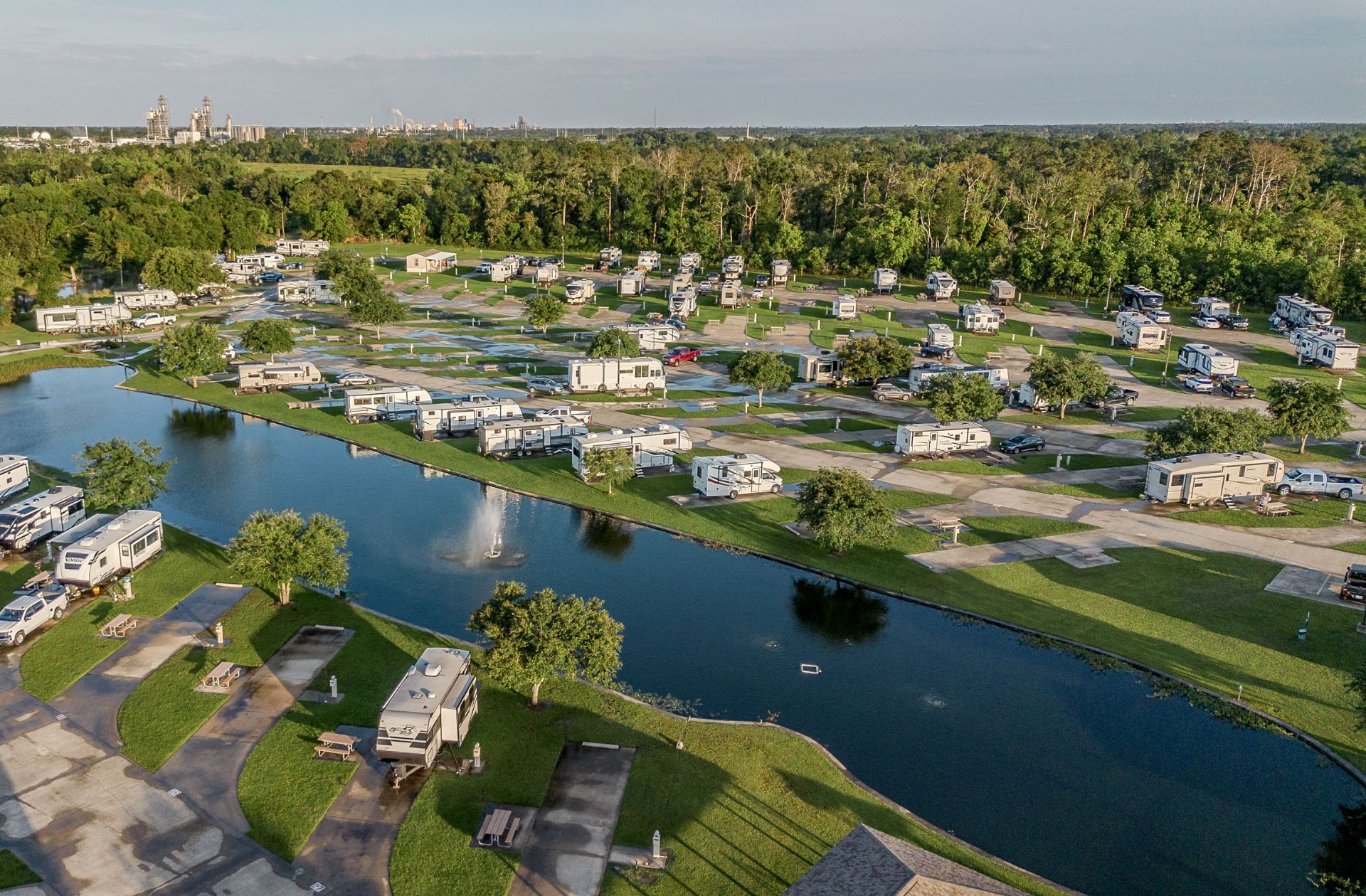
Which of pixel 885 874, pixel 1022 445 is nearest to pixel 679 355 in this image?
pixel 1022 445

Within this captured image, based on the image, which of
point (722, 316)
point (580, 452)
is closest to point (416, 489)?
point (580, 452)

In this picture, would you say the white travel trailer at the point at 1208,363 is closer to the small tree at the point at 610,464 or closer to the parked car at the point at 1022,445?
the parked car at the point at 1022,445

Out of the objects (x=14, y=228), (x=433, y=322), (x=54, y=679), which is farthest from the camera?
(x=14, y=228)

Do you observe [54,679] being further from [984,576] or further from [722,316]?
[722,316]

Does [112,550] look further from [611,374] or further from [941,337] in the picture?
[941,337]

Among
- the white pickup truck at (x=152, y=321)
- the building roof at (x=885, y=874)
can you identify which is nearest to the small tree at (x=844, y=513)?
the building roof at (x=885, y=874)

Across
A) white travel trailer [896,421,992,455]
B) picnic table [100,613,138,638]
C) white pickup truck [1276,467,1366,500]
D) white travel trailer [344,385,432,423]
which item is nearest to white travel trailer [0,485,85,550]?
picnic table [100,613,138,638]
